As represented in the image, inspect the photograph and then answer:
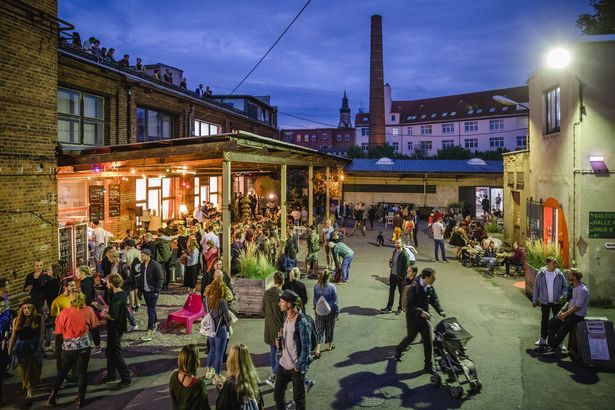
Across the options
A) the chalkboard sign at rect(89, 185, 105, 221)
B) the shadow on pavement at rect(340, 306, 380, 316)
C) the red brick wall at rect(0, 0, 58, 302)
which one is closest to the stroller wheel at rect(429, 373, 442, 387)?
the shadow on pavement at rect(340, 306, 380, 316)

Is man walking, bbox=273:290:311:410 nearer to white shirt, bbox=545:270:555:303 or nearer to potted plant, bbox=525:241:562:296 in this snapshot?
white shirt, bbox=545:270:555:303

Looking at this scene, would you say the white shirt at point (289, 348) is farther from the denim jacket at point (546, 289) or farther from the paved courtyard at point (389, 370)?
the denim jacket at point (546, 289)

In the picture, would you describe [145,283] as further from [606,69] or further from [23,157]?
[606,69]

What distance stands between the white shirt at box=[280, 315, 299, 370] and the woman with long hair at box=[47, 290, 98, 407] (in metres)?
2.90

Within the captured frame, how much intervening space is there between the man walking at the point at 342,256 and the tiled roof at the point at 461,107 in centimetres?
5238

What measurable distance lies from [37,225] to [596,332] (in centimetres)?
1195

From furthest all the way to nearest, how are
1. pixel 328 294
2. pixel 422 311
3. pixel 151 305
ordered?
pixel 151 305 < pixel 328 294 < pixel 422 311

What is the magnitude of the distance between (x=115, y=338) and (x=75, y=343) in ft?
2.28

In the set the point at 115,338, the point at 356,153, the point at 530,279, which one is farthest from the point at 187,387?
the point at 356,153

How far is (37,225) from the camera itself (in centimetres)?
1006

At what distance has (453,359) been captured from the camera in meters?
6.47

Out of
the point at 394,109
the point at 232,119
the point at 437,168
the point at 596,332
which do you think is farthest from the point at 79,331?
the point at 394,109

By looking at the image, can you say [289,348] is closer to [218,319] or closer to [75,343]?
[218,319]

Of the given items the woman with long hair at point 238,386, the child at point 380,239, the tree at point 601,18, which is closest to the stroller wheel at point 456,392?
the woman with long hair at point 238,386
